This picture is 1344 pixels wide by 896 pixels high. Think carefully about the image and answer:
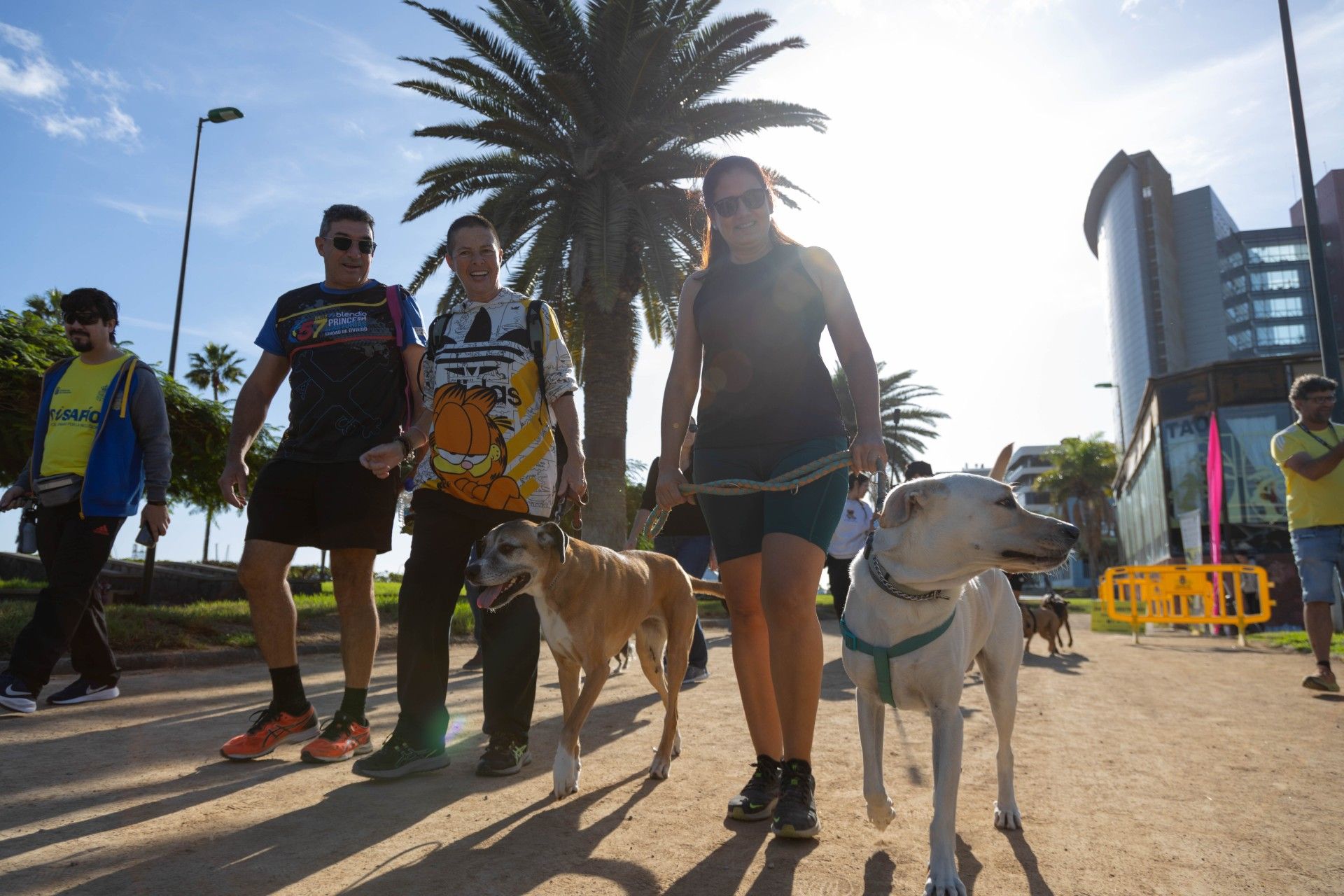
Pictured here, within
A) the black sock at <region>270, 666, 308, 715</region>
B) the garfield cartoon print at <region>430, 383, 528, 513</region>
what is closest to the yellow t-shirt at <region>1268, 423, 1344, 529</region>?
the garfield cartoon print at <region>430, 383, 528, 513</region>

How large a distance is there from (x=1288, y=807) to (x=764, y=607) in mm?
2264

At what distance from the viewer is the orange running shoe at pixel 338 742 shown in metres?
4.02

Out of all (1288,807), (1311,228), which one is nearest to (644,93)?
(1311,228)

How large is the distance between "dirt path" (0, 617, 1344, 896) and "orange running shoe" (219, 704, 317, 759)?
79mm

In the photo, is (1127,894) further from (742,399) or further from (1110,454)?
(1110,454)

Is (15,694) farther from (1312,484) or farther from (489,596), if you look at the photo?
(1312,484)

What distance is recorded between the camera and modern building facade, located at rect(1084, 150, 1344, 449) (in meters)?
104

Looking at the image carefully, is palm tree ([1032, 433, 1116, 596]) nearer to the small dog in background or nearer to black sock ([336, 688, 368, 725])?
the small dog in background

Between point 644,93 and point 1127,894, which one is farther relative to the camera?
point 644,93

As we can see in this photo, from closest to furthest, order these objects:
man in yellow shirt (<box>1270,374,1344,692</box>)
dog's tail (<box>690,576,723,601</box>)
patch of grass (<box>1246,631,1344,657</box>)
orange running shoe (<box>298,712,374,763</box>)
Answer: orange running shoe (<box>298,712,374,763</box>)
dog's tail (<box>690,576,723,601</box>)
man in yellow shirt (<box>1270,374,1344,692</box>)
patch of grass (<box>1246,631,1344,657</box>)

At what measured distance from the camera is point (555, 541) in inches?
152

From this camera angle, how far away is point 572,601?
12.9ft

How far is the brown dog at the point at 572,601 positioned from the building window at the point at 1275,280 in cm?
12360

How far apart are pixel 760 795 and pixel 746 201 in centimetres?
238
